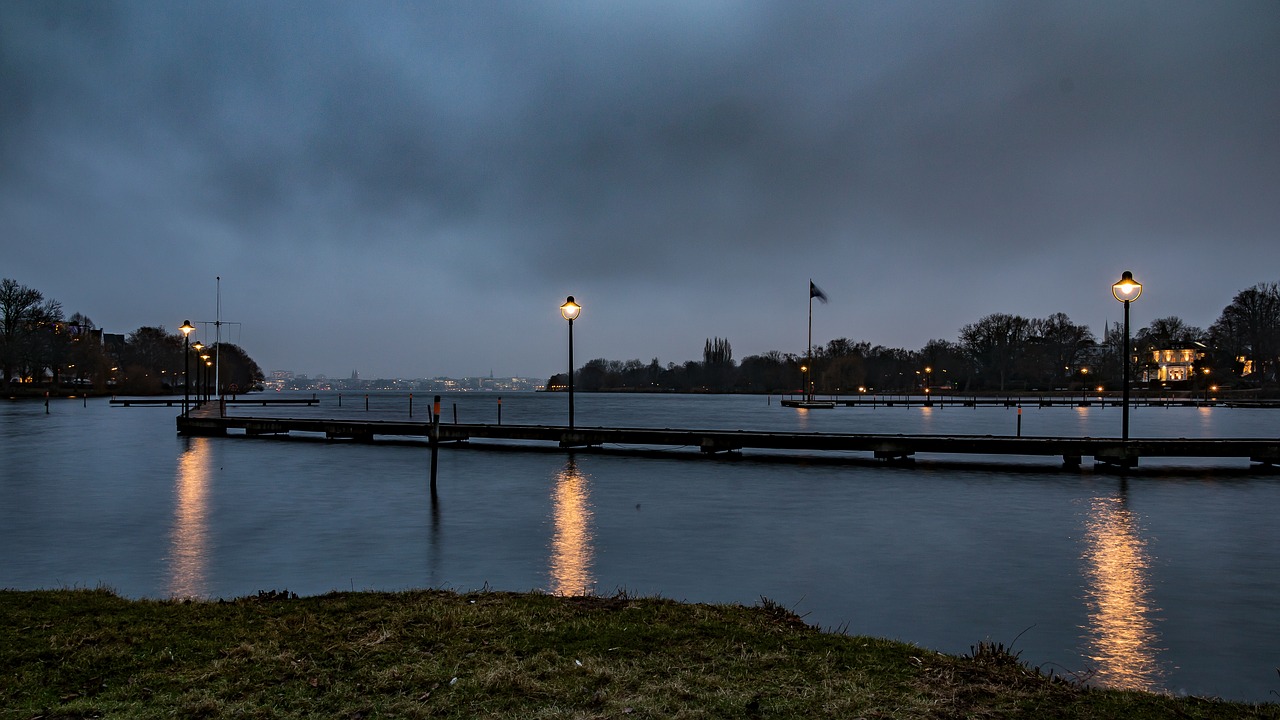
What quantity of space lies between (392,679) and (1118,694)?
5.02 m

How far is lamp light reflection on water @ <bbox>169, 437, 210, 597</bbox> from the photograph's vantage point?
9656mm

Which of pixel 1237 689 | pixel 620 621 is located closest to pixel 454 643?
pixel 620 621

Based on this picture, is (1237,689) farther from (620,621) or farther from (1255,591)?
(620,621)

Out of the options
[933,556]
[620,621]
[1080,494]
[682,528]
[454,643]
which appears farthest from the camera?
[1080,494]

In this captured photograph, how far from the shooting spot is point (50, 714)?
4809 mm

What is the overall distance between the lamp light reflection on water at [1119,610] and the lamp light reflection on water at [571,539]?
5.15 m

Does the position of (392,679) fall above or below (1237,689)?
above

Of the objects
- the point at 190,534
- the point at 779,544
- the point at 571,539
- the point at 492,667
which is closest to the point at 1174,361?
the point at 779,544

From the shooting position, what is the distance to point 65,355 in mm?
120500

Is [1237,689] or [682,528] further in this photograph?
[682,528]

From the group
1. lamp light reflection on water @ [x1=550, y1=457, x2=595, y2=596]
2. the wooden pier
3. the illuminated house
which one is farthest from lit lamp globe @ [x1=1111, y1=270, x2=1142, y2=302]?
the illuminated house

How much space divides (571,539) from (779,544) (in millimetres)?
3330

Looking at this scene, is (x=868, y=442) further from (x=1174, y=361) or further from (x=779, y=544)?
(x=1174, y=361)

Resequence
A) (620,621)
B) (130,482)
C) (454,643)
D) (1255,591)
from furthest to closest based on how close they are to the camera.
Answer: (130,482)
(1255,591)
(620,621)
(454,643)
